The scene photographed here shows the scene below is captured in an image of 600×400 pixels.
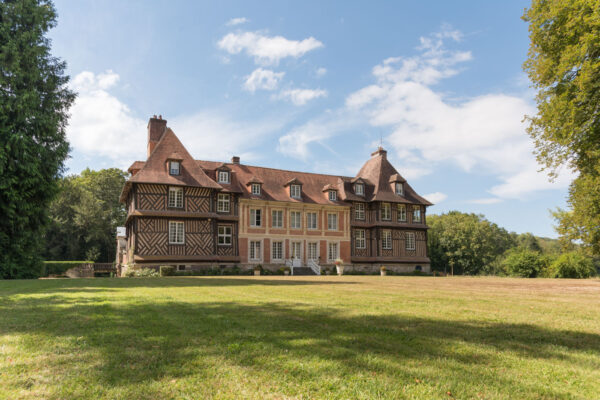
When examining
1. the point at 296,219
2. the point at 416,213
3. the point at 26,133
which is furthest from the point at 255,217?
the point at 26,133

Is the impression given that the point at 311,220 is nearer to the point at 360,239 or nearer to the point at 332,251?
the point at 332,251

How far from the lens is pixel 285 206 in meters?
30.4

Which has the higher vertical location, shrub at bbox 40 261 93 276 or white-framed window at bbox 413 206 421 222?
white-framed window at bbox 413 206 421 222

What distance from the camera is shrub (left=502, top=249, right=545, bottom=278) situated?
3110 centimetres

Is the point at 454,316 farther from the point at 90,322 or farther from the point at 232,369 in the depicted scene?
the point at 90,322

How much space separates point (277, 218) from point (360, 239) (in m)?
7.40

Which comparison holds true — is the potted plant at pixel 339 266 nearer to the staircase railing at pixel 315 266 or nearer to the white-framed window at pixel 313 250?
the staircase railing at pixel 315 266

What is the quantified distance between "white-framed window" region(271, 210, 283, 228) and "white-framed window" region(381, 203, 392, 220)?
858cm

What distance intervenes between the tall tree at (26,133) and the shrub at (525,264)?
3174 centimetres

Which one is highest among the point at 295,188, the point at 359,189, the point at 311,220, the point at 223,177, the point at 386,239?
the point at 223,177

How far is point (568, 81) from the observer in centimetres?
1469

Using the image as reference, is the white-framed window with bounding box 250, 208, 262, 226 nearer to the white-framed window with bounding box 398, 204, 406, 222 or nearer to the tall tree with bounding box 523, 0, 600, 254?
the white-framed window with bounding box 398, 204, 406, 222

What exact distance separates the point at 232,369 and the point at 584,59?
16038mm

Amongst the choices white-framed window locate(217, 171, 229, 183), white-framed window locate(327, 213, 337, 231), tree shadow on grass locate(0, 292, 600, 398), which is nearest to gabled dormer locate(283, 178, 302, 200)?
white-framed window locate(327, 213, 337, 231)
